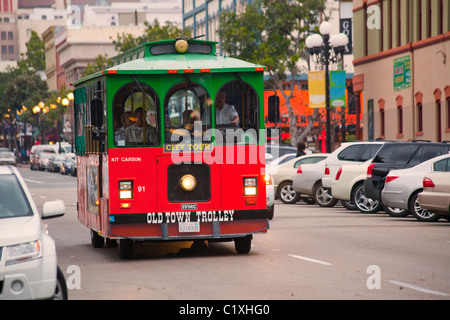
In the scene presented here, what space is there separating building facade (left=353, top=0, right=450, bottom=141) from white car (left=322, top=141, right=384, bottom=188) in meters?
12.3

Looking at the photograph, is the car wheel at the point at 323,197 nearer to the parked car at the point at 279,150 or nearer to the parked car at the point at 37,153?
the parked car at the point at 279,150

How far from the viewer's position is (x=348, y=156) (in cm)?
2747

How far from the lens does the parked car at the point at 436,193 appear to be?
816 inches

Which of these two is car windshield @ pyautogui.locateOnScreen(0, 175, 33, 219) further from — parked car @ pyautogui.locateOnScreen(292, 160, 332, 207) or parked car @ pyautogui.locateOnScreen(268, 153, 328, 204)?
parked car @ pyautogui.locateOnScreen(268, 153, 328, 204)

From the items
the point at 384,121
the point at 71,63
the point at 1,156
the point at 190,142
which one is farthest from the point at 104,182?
the point at 71,63

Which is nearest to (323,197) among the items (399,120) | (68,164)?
(399,120)

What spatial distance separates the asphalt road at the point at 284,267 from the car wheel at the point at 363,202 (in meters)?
4.41

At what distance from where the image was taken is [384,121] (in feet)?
154

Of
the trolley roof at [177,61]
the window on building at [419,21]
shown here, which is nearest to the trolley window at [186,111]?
the trolley roof at [177,61]

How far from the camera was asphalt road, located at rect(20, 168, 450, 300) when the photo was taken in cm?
1148

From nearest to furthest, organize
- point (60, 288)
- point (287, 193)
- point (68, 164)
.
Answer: point (60, 288), point (287, 193), point (68, 164)

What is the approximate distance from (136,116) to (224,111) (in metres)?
1.32

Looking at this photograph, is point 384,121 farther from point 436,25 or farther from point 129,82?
point 129,82

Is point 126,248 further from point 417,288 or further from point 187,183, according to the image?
point 417,288
